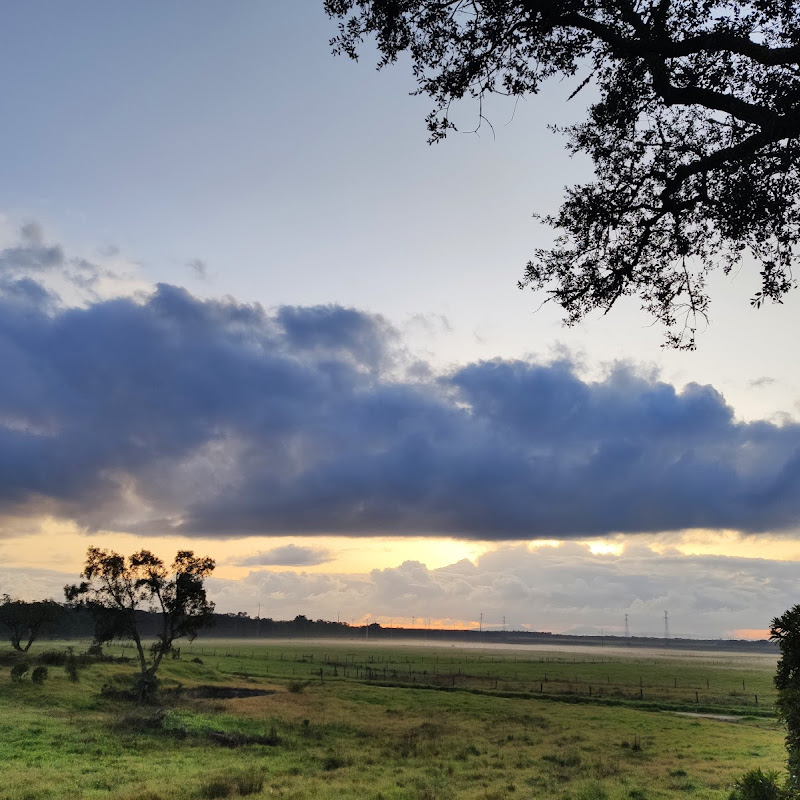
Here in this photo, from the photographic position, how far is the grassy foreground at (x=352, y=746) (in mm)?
24297

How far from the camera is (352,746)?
34500 mm

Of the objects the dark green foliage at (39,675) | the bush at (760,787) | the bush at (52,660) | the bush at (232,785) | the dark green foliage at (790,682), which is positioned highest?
the dark green foliage at (790,682)

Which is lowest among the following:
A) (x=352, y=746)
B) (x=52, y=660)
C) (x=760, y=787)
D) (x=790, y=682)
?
(x=52, y=660)

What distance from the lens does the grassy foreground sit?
24297 mm

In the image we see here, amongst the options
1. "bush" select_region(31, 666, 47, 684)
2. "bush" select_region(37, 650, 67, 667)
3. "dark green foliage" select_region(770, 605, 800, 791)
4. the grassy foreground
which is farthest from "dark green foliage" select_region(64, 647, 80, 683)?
"dark green foliage" select_region(770, 605, 800, 791)

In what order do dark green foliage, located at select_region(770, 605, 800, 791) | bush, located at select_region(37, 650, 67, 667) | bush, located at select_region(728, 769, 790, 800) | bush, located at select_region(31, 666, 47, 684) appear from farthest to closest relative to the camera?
bush, located at select_region(37, 650, 67, 667), bush, located at select_region(31, 666, 47, 684), bush, located at select_region(728, 769, 790, 800), dark green foliage, located at select_region(770, 605, 800, 791)

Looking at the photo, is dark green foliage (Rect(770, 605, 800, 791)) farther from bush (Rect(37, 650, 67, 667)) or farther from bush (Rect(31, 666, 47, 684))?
bush (Rect(37, 650, 67, 667))

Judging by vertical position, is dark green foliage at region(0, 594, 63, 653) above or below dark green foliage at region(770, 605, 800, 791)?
below

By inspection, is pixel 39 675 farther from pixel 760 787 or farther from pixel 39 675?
pixel 760 787

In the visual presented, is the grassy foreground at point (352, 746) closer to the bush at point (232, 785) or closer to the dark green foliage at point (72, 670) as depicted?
the bush at point (232, 785)

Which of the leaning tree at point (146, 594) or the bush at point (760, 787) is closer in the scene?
the bush at point (760, 787)

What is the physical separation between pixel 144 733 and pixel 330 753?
1090 cm

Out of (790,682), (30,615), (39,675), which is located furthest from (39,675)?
(790,682)

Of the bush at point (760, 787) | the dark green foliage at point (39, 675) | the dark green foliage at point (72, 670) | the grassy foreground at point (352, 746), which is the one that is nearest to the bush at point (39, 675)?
the dark green foliage at point (39, 675)
